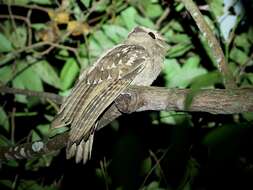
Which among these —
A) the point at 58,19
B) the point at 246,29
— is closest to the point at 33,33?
the point at 58,19

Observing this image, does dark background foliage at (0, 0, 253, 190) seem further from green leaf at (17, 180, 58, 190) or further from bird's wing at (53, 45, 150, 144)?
bird's wing at (53, 45, 150, 144)

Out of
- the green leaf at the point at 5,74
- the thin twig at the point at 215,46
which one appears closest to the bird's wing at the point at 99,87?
the thin twig at the point at 215,46

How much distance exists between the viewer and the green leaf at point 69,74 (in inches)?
122

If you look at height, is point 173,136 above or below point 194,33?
above

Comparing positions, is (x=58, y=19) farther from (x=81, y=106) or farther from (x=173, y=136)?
(x=173, y=136)

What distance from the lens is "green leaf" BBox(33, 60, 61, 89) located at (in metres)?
3.16

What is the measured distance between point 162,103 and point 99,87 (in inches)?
27.3

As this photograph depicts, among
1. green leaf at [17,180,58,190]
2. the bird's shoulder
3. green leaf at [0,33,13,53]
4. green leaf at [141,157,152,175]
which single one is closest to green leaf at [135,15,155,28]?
the bird's shoulder

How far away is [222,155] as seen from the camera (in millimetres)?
864

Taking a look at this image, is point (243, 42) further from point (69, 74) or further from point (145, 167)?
point (145, 167)

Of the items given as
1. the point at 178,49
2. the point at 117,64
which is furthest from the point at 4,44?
the point at 178,49

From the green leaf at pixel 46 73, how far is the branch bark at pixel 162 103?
0.62 metres

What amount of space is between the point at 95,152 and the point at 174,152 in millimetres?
2566

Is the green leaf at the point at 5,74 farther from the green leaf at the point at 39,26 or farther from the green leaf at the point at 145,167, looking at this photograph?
the green leaf at the point at 145,167
